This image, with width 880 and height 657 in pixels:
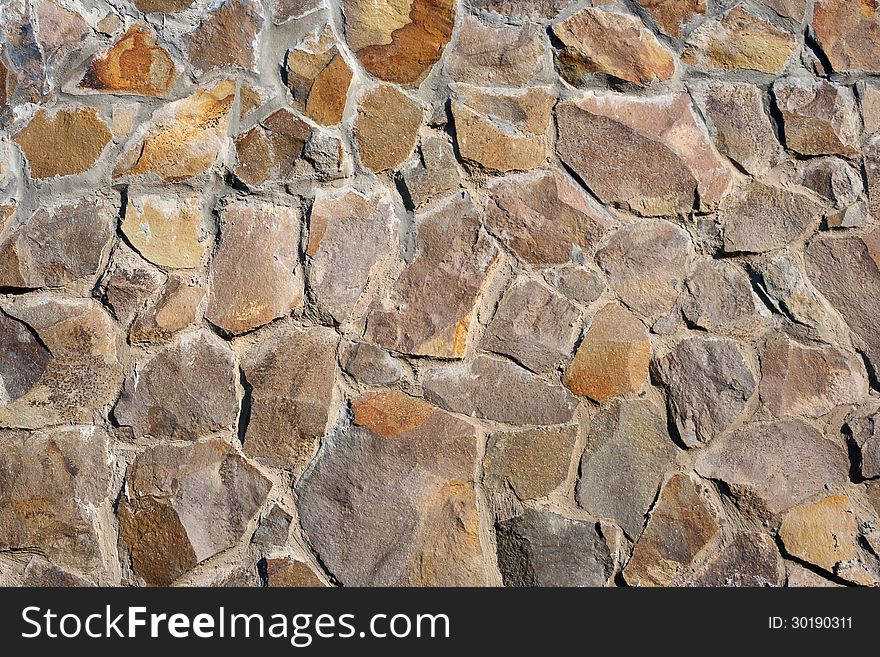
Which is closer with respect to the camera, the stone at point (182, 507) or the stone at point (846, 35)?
the stone at point (182, 507)

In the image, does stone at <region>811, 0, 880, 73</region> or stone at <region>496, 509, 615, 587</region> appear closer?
stone at <region>496, 509, 615, 587</region>

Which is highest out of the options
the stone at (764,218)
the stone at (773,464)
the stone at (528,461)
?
the stone at (764,218)

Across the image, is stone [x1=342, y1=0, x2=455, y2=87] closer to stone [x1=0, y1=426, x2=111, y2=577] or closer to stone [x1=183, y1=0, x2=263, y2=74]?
stone [x1=183, y1=0, x2=263, y2=74]

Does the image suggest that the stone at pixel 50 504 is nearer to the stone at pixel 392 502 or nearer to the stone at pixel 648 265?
the stone at pixel 392 502

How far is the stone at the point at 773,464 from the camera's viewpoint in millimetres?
1597

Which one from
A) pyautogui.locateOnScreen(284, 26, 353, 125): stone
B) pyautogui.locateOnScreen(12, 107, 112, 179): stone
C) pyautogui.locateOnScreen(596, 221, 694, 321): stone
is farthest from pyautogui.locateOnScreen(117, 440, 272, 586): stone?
pyautogui.locateOnScreen(596, 221, 694, 321): stone

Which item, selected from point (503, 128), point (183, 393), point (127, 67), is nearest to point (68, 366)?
point (183, 393)

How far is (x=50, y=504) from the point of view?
1583 mm

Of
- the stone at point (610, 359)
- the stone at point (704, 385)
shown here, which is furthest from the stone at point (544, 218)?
the stone at point (704, 385)

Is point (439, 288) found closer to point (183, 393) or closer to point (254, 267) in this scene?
A: point (254, 267)

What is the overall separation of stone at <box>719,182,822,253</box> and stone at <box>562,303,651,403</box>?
0.86 ft

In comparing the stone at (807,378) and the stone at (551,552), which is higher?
the stone at (807,378)

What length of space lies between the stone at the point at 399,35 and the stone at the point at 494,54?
0.04 meters

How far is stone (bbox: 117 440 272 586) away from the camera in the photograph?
62.0 inches
